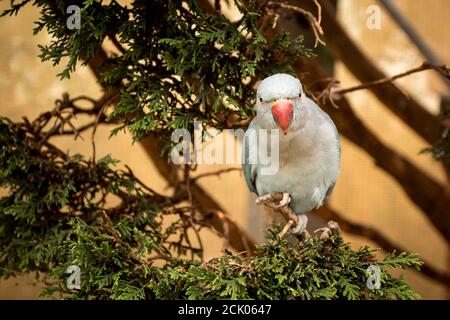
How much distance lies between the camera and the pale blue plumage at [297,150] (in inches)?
43.7

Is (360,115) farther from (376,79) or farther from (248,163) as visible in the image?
(248,163)

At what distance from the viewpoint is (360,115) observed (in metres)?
2.50

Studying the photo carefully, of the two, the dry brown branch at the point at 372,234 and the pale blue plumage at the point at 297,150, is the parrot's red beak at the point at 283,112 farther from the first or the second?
the dry brown branch at the point at 372,234

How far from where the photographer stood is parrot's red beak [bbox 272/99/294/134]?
1.09m

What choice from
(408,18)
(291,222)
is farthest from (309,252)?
(408,18)

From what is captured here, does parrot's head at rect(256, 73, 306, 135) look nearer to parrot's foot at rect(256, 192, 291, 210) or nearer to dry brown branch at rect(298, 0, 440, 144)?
parrot's foot at rect(256, 192, 291, 210)

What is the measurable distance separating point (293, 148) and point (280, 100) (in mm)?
154

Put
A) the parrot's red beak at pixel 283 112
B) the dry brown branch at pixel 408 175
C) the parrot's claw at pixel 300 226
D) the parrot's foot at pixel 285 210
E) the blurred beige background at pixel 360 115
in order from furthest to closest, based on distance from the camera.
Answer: the dry brown branch at pixel 408 175, the blurred beige background at pixel 360 115, the parrot's claw at pixel 300 226, the parrot's foot at pixel 285 210, the parrot's red beak at pixel 283 112

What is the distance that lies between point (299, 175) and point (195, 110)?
0.88 ft

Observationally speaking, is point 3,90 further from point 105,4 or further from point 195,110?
point 195,110

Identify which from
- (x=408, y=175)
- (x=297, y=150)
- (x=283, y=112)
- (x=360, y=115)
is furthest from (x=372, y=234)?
(x=283, y=112)

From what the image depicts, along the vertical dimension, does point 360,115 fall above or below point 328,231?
above

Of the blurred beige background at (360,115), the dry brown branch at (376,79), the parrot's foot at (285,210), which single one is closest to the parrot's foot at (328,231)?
the parrot's foot at (285,210)

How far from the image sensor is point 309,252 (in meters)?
1.10
